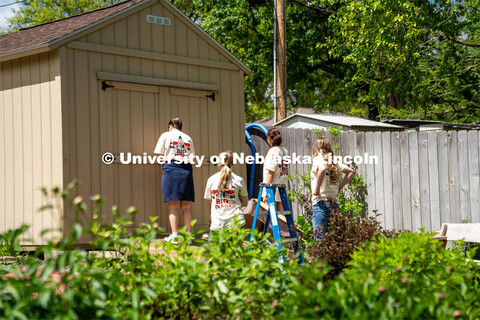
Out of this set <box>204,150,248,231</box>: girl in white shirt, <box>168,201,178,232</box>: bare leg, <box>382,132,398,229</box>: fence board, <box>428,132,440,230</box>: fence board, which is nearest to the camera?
<box>204,150,248,231</box>: girl in white shirt

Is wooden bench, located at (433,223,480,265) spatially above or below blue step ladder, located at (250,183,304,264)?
below

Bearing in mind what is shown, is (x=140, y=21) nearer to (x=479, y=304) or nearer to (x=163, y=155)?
(x=163, y=155)

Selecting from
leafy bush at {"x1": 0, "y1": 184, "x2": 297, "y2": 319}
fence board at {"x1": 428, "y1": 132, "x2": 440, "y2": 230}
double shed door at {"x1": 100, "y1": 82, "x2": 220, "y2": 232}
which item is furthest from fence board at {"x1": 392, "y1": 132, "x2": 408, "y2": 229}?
leafy bush at {"x1": 0, "y1": 184, "x2": 297, "y2": 319}

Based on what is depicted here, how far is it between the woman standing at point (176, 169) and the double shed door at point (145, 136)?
51cm

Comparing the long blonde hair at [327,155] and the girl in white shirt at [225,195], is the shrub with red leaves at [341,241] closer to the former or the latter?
the long blonde hair at [327,155]

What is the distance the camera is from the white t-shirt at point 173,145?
874 cm

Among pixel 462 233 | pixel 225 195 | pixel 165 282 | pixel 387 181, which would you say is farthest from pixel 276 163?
pixel 165 282

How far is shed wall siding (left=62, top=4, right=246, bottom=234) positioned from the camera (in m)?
8.56

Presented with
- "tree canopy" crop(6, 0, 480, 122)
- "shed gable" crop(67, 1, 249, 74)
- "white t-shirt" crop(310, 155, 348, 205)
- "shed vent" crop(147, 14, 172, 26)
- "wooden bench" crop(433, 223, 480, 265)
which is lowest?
"wooden bench" crop(433, 223, 480, 265)

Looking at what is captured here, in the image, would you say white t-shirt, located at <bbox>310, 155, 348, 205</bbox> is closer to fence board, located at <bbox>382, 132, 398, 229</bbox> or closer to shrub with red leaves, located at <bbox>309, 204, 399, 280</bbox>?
shrub with red leaves, located at <bbox>309, 204, 399, 280</bbox>

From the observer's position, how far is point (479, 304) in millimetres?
4617

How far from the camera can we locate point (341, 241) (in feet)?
20.8

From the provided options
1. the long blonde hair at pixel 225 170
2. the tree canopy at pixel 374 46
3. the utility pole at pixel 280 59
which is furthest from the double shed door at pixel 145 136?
the tree canopy at pixel 374 46

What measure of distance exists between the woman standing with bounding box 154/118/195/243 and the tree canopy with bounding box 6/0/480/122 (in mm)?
8246
